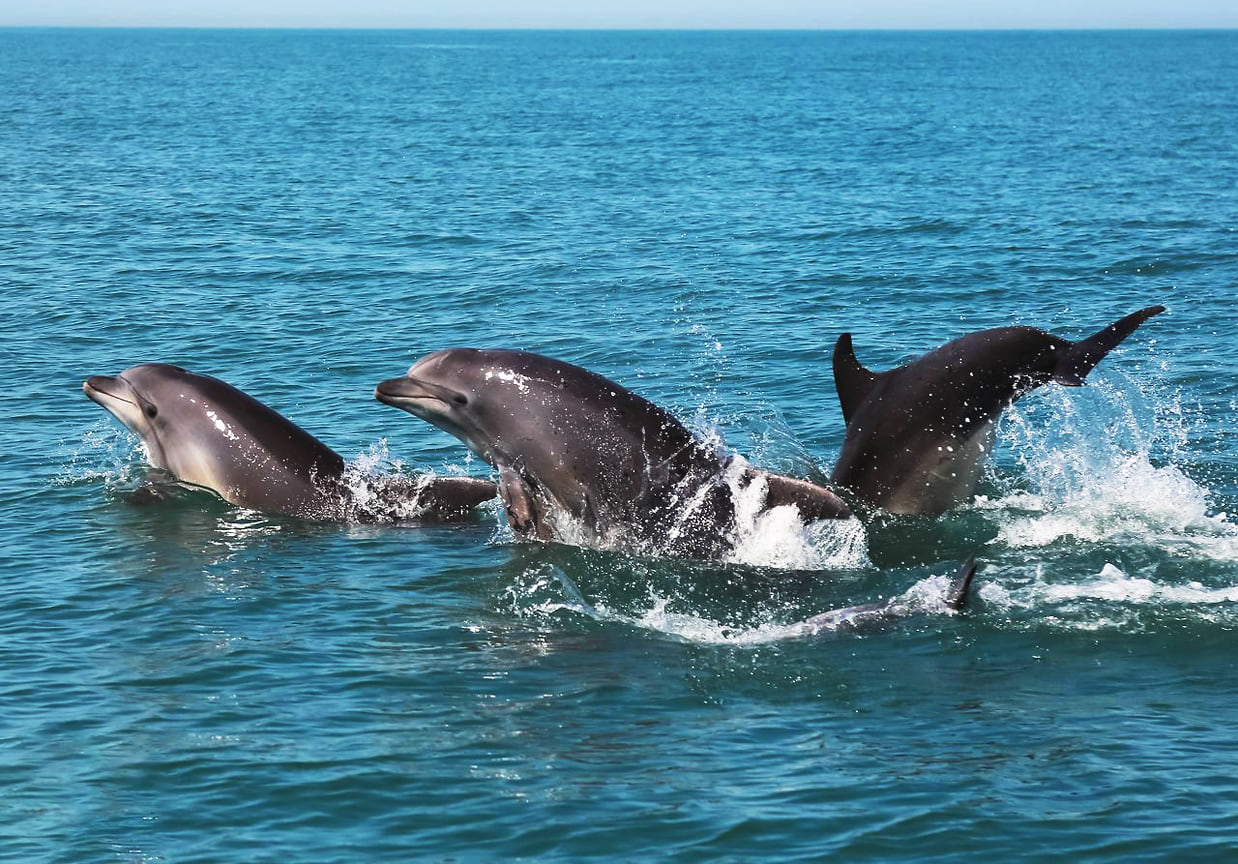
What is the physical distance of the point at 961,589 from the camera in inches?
550

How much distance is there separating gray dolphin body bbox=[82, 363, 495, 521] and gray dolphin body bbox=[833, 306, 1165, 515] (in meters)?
4.11

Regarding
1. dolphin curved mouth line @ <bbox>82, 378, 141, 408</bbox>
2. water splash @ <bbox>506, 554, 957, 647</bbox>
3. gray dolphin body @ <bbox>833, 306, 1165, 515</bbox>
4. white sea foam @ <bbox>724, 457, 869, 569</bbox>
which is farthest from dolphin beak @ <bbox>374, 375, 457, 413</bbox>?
dolphin curved mouth line @ <bbox>82, 378, 141, 408</bbox>

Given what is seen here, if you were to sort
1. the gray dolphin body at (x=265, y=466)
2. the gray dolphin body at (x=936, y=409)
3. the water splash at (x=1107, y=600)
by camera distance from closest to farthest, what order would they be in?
1. the water splash at (x=1107, y=600)
2. the gray dolphin body at (x=936, y=409)
3. the gray dolphin body at (x=265, y=466)

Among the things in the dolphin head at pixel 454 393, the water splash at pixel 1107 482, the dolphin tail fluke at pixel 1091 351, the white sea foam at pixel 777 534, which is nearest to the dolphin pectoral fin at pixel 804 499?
the white sea foam at pixel 777 534

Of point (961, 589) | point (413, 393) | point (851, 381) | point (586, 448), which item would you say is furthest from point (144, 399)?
point (961, 589)

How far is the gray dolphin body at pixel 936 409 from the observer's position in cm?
1692

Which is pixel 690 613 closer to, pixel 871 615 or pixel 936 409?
pixel 871 615

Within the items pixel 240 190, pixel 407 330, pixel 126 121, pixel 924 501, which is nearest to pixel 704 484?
pixel 924 501

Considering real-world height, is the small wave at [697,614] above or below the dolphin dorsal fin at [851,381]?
A: below

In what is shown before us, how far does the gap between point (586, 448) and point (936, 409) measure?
3.95 meters

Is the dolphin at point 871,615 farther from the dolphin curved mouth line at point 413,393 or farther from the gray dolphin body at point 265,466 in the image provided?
the gray dolphin body at point 265,466

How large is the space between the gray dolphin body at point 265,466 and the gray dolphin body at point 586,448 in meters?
2.32

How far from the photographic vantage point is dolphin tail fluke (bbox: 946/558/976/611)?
1372 cm

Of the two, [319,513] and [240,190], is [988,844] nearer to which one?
[319,513]
